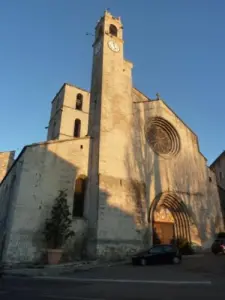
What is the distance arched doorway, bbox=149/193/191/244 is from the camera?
1788 centimetres

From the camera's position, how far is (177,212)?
19.2 m

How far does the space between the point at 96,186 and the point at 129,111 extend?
6634 mm

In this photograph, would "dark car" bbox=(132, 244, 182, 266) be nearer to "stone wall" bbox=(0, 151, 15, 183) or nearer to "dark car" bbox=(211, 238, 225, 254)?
"dark car" bbox=(211, 238, 225, 254)

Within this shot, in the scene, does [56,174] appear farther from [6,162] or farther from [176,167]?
[6,162]

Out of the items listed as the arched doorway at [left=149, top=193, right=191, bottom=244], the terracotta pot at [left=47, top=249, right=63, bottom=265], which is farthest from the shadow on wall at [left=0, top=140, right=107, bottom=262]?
the arched doorway at [left=149, top=193, right=191, bottom=244]

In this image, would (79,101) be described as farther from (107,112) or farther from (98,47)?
(107,112)

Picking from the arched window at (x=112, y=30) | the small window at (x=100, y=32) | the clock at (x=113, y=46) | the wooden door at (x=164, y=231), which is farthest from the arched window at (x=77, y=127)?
the wooden door at (x=164, y=231)

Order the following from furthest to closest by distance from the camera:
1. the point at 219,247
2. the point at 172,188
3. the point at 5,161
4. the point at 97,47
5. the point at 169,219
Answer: the point at 5,161 → the point at 97,47 → the point at 172,188 → the point at 169,219 → the point at 219,247

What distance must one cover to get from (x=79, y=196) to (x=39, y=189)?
2713mm

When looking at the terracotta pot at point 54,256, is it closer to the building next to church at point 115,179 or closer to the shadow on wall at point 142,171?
the building next to church at point 115,179

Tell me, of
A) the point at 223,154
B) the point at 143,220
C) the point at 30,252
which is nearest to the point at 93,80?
the point at 143,220

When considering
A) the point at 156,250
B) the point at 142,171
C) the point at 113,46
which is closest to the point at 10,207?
the point at 156,250

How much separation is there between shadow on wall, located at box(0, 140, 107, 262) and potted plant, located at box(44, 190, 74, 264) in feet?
1.23

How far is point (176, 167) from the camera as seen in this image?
2056 centimetres
